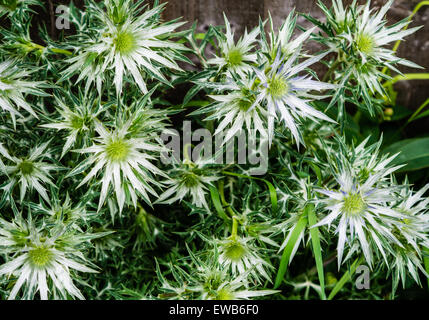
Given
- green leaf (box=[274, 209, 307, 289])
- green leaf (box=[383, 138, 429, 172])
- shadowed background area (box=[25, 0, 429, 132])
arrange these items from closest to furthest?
green leaf (box=[274, 209, 307, 289]) < shadowed background area (box=[25, 0, 429, 132]) < green leaf (box=[383, 138, 429, 172])

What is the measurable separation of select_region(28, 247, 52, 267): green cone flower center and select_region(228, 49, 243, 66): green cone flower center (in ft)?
2.48

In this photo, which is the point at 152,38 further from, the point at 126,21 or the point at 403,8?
the point at 403,8

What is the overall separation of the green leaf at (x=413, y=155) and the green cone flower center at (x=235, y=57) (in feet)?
2.66

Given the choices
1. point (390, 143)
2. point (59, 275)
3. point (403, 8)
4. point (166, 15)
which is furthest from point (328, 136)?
point (59, 275)

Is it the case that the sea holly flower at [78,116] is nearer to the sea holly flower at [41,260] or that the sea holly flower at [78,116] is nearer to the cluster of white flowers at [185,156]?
the cluster of white flowers at [185,156]

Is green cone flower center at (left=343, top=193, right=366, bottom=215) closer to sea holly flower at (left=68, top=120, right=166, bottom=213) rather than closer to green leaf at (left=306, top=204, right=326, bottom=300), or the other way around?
green leaf at (left=306, top=204, right=326, bottom=300)

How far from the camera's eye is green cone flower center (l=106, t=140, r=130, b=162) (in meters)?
1.13

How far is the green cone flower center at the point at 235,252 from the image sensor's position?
1.27 m

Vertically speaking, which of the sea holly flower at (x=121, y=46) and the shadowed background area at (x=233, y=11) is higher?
the shadowed background area at (x=233, y=11)

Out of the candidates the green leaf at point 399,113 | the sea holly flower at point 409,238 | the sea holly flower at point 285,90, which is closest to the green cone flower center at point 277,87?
the sea holly flower at point 285,90

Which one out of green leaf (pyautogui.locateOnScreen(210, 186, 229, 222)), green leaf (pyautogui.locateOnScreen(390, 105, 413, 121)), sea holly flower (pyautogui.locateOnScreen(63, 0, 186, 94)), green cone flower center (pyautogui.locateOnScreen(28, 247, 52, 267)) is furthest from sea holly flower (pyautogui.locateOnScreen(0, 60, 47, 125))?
green leaf (pyautogui.locateOnScreen(390, 105, 413, 121))

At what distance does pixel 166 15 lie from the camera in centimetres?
155

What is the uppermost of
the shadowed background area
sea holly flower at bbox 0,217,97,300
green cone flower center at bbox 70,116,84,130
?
the shadowed background area
